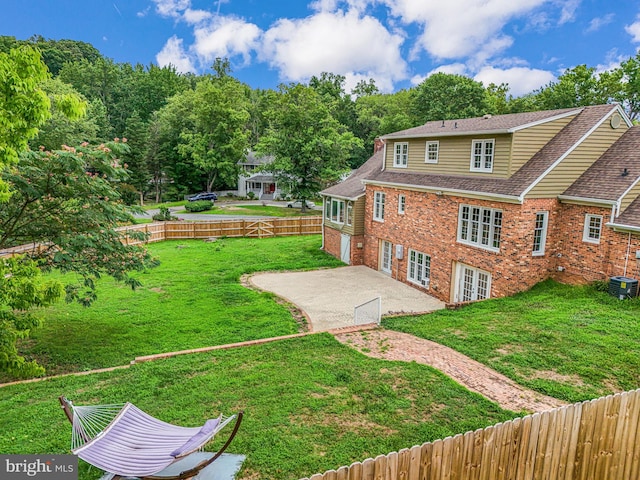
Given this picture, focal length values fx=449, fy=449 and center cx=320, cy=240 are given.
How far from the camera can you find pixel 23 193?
10.8 m

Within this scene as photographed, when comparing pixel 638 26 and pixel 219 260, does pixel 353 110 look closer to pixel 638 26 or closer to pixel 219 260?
pixel 638 26

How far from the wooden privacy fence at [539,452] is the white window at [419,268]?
13.3 metres

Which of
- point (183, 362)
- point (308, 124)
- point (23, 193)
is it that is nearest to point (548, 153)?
point (183, 362)

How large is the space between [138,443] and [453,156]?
15397 mm

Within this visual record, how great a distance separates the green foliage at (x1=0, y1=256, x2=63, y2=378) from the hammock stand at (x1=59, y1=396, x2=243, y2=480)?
11.3ft

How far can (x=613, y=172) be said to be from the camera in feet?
46.7

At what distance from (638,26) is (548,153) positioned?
112 ft

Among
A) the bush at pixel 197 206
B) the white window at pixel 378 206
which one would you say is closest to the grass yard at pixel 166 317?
the white window at pixel 378 206

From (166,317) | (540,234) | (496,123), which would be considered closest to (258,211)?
(166,317)

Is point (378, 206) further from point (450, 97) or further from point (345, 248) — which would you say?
point (450, 97)

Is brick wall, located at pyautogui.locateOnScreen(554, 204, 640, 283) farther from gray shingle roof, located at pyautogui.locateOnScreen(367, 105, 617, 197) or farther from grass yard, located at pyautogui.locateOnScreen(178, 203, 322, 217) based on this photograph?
grass yard, located at pyautogui.locateOnScreen(178, 203, 322, 217)

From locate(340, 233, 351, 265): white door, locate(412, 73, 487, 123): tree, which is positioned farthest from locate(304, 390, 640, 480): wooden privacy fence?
locate(412, 73, 487, 123): tree

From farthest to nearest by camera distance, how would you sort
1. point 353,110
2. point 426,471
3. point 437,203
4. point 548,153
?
point 353,110 < point 437,203 < point 548,153 < point 426,471

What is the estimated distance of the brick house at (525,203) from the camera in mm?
13672
